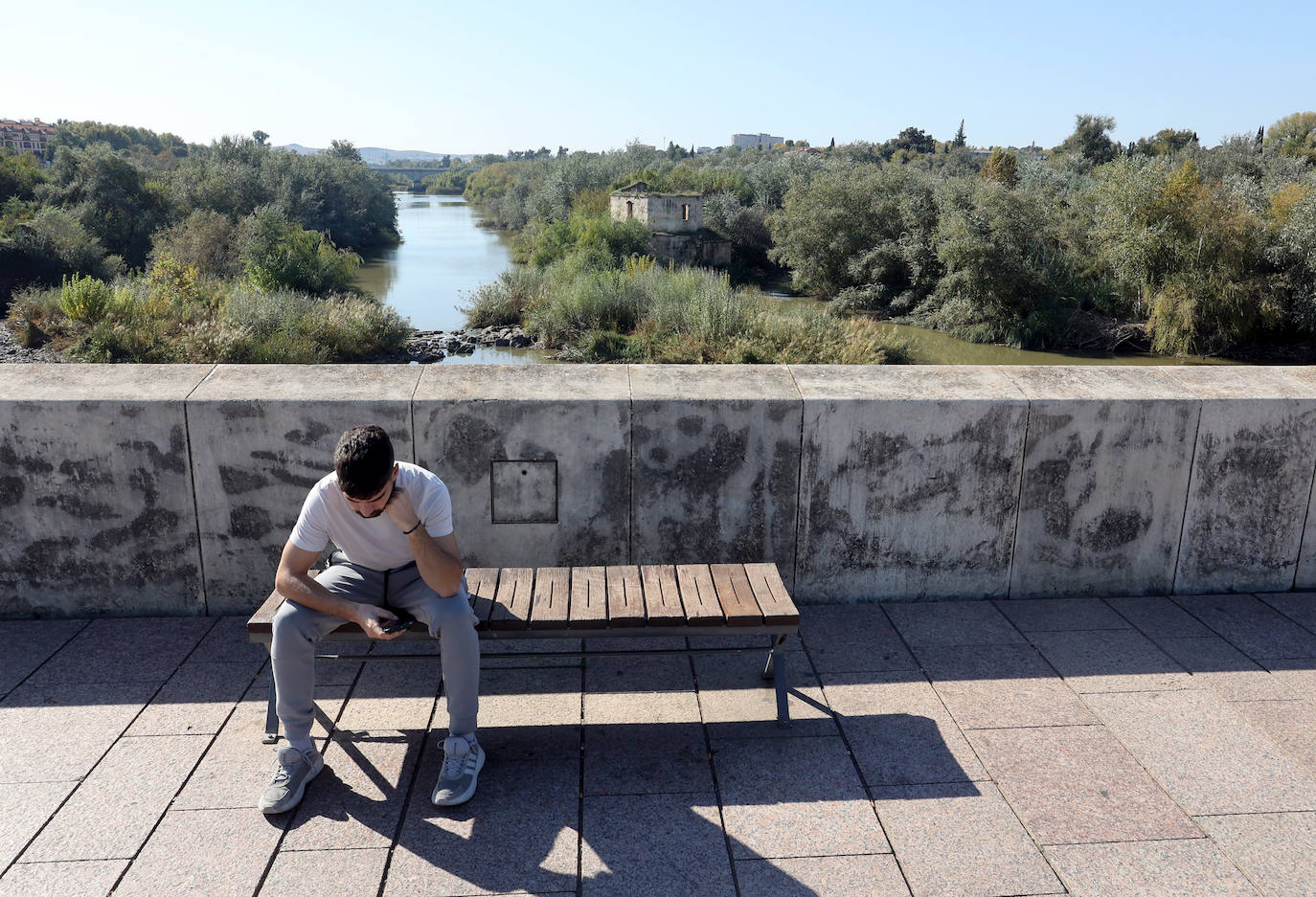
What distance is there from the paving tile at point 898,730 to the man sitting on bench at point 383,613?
1.23 meters

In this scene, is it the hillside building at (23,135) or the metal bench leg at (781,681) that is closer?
the metal bench leg at (781,681)

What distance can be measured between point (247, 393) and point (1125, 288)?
95.4 feet

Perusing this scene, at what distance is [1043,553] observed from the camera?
409 centimetres

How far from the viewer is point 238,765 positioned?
281 centimetres

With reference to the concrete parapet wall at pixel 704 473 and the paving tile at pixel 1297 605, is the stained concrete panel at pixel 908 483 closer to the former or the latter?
the concrete parapet wall at pixel 704 473

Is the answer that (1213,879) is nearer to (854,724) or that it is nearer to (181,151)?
(854,724)

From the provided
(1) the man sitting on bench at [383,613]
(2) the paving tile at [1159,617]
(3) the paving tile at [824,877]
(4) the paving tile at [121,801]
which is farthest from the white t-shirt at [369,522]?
(2) the paving tile at [1159,617]

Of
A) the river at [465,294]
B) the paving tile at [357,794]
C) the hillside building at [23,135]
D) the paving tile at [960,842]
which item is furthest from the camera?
the hillside building at [23,135]

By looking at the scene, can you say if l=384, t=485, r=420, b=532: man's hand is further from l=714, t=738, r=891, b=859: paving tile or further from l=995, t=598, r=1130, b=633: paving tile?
l=995, t=598, r=1130, b=633: paving tile

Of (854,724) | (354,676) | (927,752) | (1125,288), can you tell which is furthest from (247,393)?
(1125,288)

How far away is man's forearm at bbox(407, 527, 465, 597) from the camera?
2.71 meters

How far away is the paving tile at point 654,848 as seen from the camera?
2.33 metres

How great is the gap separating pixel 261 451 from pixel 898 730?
2608mm

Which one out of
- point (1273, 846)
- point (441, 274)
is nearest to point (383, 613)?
point (1273, 846)
